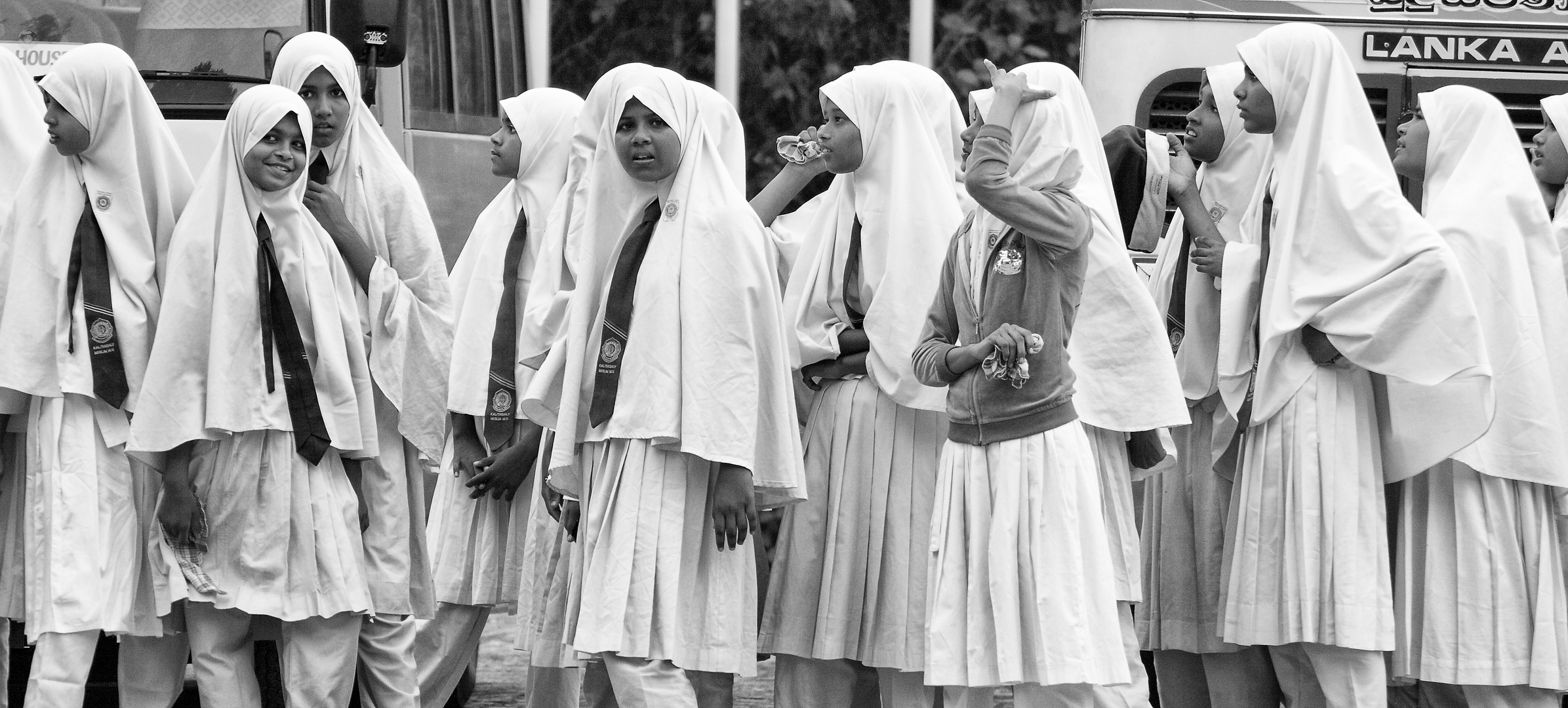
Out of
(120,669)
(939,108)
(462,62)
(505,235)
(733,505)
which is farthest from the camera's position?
(462,62)

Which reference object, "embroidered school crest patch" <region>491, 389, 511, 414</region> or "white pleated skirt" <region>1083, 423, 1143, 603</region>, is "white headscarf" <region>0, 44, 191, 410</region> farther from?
"white pleated skirt" <region>1083, 423, 1143, 603</region>

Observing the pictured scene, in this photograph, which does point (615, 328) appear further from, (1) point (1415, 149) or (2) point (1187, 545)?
(1) point (1415, 149)

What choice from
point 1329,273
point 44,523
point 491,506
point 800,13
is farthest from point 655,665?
point 800,13

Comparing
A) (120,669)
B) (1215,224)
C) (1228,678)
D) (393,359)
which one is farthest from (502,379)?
(1228,678)

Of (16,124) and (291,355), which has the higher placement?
(16,124)

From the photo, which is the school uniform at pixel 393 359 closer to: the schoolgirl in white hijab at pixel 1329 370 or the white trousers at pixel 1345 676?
the schoolgirl in white hijab at pixel 1329 370

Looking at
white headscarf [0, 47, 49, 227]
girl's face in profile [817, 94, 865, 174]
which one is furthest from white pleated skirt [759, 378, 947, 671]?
white headscarf [0, 47, 49, 227]

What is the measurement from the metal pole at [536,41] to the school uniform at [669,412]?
15.0 feet

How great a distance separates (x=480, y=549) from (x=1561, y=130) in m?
3.88

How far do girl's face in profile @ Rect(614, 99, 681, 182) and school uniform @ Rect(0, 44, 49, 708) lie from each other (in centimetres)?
174

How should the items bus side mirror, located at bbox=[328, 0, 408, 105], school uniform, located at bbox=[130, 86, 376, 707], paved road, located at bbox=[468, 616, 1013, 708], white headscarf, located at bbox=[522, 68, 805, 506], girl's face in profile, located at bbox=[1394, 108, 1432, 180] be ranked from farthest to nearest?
1. paved road, located at bbox=[468, 616, 1013, 708]
2. bus side mirror, located at bbox=[328, 0, 408, 105]
3. girl's face in profile, located at bbox=[1394, 108, 1432, 180]
4. school uniform, located at bbox=[130, 86, 376, 707]
5. white headscarf, located at bbox=[522, 68, 805, 506]

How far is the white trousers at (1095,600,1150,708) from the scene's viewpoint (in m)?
5.38

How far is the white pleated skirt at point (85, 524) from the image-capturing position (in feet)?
16.7

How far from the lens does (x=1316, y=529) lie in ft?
17.8
